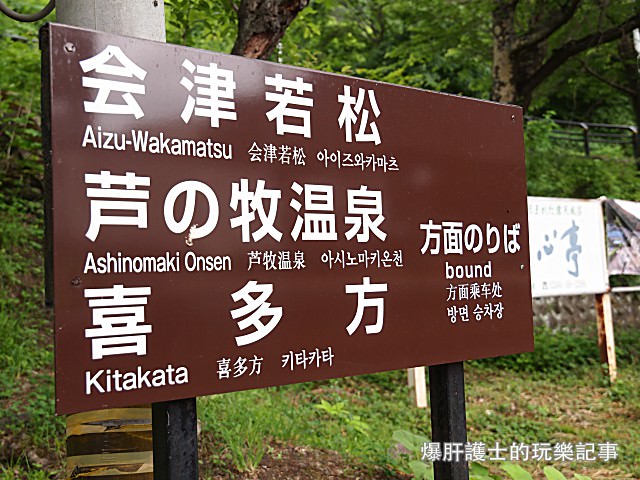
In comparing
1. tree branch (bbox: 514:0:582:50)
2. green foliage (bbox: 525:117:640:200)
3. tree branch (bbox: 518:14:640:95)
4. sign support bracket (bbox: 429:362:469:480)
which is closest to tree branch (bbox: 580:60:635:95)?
green foliage (bbox: 525:117:640:200)

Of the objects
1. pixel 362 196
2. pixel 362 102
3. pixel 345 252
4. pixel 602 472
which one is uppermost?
pixel 362 102

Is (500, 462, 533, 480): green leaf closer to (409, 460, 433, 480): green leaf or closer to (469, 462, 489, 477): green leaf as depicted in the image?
(469, 462, 489, 477): green leaf

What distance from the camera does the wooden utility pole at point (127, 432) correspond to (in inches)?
77.3

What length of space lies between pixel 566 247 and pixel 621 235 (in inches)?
39.0

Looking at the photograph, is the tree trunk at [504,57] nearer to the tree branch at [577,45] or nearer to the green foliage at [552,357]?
the tree branch at [577,45]

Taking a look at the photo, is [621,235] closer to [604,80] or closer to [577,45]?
[577,45]

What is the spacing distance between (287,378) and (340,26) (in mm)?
11462

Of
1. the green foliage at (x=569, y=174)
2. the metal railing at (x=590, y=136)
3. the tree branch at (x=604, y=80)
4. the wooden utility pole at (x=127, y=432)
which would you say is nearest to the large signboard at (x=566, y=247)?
the green foliage at (x=569, y=174)

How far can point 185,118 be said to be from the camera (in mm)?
1954

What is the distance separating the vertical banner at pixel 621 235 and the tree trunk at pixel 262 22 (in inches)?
190

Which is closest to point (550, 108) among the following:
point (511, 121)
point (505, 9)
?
point (505, 9)

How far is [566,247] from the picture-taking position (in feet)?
22.5

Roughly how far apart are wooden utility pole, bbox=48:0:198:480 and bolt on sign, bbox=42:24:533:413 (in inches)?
7.0

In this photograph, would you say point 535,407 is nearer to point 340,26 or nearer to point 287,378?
point 287,378
